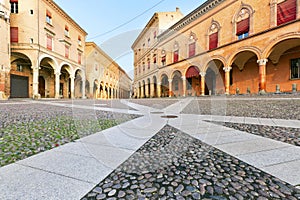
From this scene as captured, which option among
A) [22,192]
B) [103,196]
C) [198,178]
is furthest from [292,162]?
[22,192]

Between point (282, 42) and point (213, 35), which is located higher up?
point (213, 35)

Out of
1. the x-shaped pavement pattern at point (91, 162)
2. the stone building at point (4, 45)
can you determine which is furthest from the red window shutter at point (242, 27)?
the stone building at point (4, 45)

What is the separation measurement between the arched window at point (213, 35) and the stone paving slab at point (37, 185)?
19.3 metres

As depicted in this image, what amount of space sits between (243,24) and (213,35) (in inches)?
131

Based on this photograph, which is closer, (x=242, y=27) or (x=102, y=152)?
(x=102, y=152)

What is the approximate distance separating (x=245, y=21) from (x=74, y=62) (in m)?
24.5

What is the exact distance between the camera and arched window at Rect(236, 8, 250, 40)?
1447 cm

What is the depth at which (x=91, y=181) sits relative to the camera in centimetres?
146

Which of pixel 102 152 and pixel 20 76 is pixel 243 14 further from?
pixel 20 76

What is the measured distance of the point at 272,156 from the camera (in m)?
1.96

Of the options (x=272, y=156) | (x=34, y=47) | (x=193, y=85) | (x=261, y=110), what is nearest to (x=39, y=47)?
(x=34, y=47)

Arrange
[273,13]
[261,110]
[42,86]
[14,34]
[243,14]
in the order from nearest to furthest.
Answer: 1. [261,110]
2. [273,13]
3. [243,14]
4. [14,34]
5. [42,86]

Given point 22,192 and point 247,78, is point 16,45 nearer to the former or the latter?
point 22,192

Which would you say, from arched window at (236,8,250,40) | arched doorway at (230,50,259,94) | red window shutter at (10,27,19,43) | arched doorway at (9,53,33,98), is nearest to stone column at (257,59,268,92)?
arched doorway at (230,50,259,94)
